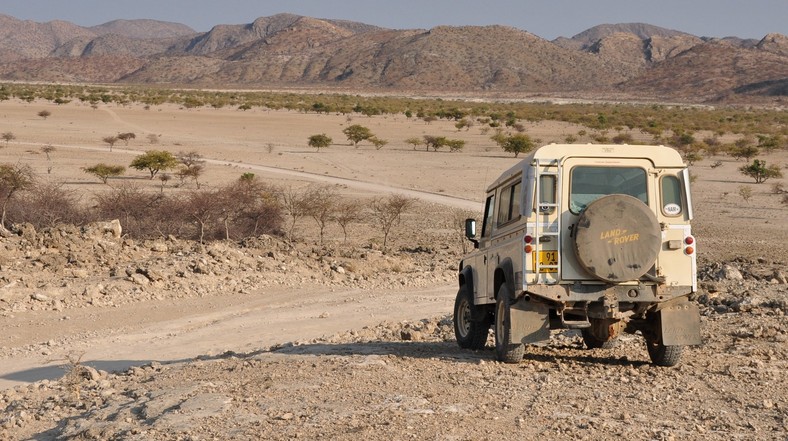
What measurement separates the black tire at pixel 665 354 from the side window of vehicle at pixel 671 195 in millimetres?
1513

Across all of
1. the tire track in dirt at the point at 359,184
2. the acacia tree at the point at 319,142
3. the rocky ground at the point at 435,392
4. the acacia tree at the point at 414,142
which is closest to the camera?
the rocky ground at the point at 435,392

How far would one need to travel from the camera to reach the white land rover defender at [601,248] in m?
10.6

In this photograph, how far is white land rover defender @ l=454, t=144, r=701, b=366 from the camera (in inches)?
417

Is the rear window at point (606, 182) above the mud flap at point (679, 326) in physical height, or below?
above

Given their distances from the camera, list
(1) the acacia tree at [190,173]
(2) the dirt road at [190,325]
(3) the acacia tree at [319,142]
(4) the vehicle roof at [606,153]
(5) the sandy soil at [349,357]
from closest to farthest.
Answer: (5) the sandy soil at [349,357], (4) the vehicle roof at [606,153], (2) the dirt road at [190,325], (1) the acacia tree at [190,173], (3) the acacia tree at [319,142]

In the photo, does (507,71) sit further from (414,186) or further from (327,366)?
(327,366)

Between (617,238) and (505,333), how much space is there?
5.74ft

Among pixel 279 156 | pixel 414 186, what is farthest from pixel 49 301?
pixel 279 156

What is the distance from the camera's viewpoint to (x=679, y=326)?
11195 millimetres

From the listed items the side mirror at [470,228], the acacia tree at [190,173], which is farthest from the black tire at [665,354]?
the acacia tree at [190,173]

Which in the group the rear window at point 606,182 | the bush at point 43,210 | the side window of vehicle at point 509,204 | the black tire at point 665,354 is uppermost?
the rear window at point 606,182

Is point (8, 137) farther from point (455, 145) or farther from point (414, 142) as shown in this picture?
point (455, 145)

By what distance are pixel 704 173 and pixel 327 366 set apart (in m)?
40.8

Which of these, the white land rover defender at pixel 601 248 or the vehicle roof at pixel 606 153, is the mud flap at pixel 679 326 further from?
the vehicle roof at pixel 606 153
